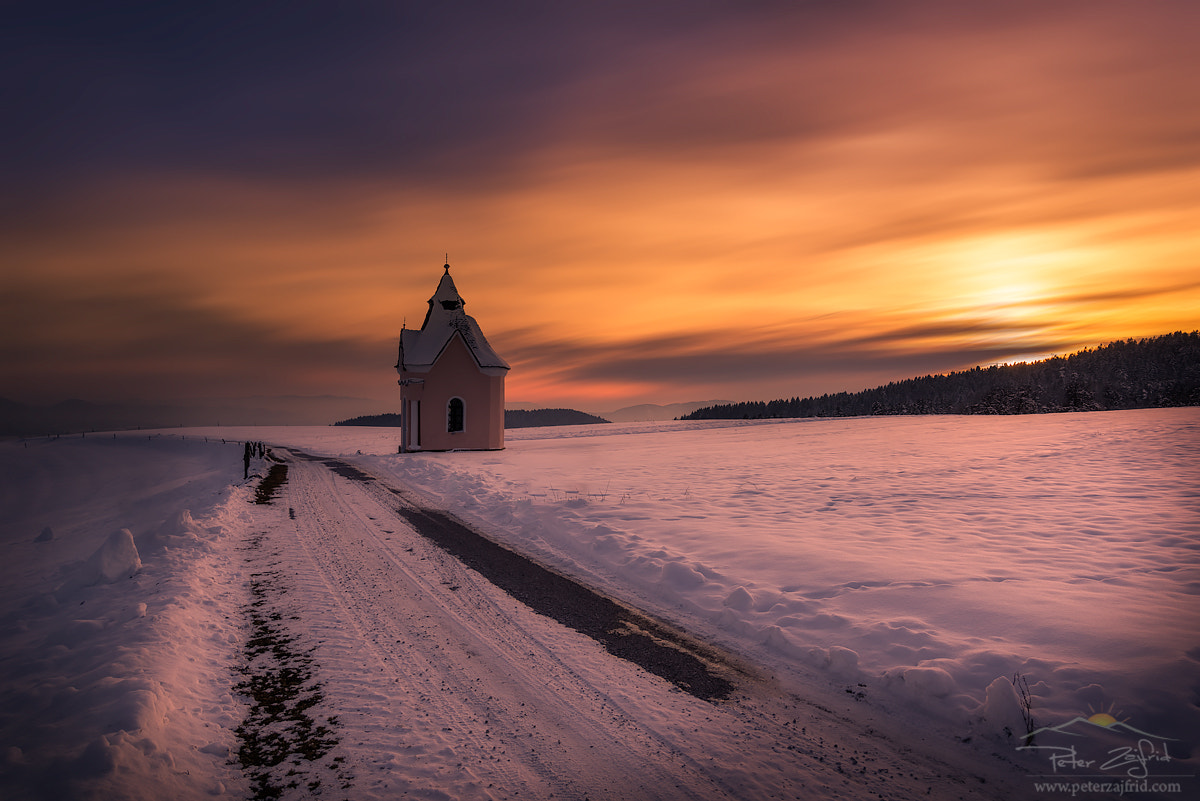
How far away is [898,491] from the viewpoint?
574 inches

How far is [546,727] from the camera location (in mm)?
4199

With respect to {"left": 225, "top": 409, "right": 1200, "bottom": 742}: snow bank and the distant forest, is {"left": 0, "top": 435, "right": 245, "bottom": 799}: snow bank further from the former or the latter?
the distant forest

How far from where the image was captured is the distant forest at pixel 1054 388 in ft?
197

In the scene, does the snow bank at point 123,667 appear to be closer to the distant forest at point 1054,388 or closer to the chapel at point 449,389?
the chapel at point 449,389

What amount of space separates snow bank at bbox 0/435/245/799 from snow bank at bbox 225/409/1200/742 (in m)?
4.94

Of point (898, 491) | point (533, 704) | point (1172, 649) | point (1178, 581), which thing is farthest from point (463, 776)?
point (898, 491)

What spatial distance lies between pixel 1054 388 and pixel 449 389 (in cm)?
8544

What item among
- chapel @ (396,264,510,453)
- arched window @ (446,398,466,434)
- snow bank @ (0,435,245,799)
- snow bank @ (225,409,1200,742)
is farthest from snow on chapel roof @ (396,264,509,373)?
snow bank @ (0,435,245,799)

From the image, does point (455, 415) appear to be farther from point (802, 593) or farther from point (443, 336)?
point (802, 593)

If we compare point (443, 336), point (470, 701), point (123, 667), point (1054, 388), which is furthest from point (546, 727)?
point (1054, 388)

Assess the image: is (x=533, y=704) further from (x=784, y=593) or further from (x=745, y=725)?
(x=784, y=593)

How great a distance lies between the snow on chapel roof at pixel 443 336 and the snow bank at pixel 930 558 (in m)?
13.3

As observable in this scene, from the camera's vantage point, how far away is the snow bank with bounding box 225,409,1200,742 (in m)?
4.89

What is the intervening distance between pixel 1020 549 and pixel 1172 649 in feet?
13.9
